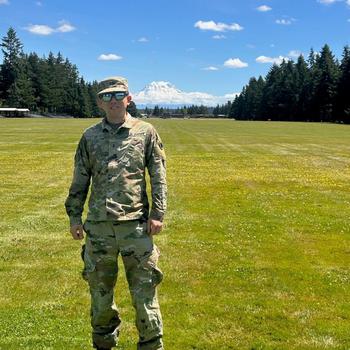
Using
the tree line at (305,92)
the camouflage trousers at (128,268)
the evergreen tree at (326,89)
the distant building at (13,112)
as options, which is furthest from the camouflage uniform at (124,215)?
the distant building at (13,112)

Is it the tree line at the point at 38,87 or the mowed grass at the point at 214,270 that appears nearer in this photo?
the mowed grass at the point at 214,270

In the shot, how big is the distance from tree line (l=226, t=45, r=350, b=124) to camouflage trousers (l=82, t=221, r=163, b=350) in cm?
9281

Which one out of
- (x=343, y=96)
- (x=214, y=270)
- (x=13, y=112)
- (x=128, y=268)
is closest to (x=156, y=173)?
(x=128, y=268)

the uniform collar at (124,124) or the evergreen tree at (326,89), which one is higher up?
the evergreen tree at (326,89)

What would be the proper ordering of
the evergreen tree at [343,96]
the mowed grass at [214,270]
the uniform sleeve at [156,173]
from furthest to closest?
→ the evergreen tree at [343,96] < the mowed grass at [214,270] < the uniform sleeve at [156,173]

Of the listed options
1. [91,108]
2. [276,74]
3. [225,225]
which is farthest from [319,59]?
[225,225]

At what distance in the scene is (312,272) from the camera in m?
8.12

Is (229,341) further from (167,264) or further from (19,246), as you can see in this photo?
(19,246)

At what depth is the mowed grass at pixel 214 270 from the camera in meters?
5.89

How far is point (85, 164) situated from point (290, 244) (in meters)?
6.07

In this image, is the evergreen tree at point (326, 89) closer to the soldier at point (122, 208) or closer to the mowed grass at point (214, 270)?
the mowed grass at point (214, 270)

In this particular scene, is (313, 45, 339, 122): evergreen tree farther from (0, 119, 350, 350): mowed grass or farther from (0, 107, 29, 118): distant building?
(0, 119, 350, 350): mowed grass

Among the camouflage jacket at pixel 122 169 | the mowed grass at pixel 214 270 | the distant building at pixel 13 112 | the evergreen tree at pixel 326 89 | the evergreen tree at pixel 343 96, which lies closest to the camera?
the camouflage jacket at pixel 122 169

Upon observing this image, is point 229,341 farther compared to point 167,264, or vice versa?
point 167,264
